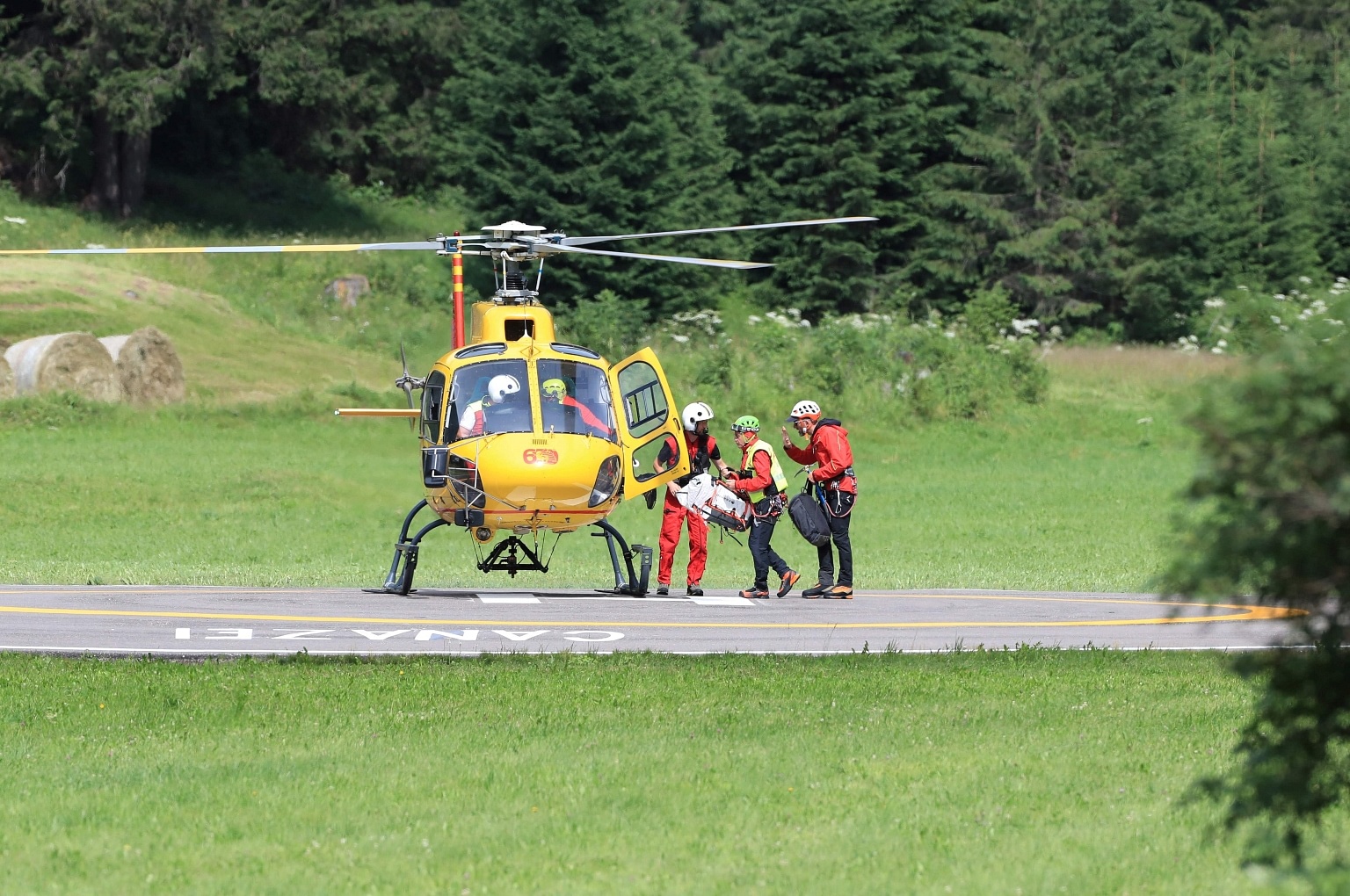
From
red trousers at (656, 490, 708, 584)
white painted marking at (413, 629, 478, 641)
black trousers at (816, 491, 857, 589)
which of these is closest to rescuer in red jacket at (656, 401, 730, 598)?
red trousers at (656, 490, 708, 584)

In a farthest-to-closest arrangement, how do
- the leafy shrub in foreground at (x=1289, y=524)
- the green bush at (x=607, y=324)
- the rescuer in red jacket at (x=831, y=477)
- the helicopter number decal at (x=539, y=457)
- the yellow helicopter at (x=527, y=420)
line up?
1. the green bush at (x=607, y=324)
2. the rescuer in red jacket at (x=831, y=477)
3. the yellow helicopter at (x=527, y=420)
4. the helicopter number decal at (x=539, y=457)
5. the leafy shrub in foreground at (x=1289, y=524)

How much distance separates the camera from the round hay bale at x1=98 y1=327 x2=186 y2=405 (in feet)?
118

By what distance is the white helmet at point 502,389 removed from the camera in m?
16.5

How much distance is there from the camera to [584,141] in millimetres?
52750

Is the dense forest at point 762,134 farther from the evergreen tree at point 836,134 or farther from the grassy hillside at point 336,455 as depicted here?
the grassy hillside at point 336,455

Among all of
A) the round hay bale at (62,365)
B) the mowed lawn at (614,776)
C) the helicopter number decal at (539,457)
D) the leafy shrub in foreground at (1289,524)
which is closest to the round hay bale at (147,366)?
the round hay bale at (62,365)

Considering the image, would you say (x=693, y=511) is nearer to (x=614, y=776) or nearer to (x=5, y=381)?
(x=614, y=776)

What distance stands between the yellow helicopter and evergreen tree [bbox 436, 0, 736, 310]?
3359 centimetres

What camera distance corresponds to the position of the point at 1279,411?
18.0 feet

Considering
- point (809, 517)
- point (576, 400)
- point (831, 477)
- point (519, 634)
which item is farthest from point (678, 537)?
point (519, 634)

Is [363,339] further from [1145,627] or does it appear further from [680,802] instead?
[680,802]

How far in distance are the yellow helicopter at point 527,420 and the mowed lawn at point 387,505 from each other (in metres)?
→ 3.77

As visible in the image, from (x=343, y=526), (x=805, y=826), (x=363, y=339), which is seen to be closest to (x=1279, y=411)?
(x=805, y=826)

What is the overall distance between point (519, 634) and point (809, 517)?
3.79 metres
